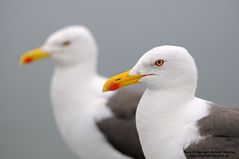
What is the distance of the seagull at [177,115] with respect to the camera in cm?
A: 298

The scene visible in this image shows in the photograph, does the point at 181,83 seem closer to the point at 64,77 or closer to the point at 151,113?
the point at 151,113

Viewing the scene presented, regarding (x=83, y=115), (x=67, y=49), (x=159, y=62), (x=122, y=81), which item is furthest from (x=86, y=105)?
(x=159, y=62)

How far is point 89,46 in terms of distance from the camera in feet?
18.2

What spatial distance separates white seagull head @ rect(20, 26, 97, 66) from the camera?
542 cm

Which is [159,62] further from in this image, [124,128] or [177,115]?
[124,128]

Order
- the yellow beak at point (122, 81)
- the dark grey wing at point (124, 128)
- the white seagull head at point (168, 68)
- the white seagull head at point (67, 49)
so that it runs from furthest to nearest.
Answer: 1. the white seagull head at point (67, 49)
2. the dark grey wing at point (124, 128)
3. the yellow beak at point (122, 81)
4. the white seagull head at point (168, 68)

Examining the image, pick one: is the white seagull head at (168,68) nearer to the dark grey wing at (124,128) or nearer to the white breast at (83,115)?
the dark grey wing at (124,128)

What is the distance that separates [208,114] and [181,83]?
252 mm

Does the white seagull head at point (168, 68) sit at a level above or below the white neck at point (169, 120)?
above

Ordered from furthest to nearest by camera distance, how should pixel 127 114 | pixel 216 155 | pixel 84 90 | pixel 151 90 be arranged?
pixel 84 90 < pixel 127 114 < pixel 151 90 < pixel 216 155

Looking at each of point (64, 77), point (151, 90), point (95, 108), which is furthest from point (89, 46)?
point (151, 90)

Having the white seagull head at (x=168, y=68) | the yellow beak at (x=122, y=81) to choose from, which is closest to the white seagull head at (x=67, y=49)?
the yellow beak at (x=122, y=81)

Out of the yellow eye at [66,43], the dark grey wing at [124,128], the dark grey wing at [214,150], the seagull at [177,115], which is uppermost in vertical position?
the yellow eye at [66,43]

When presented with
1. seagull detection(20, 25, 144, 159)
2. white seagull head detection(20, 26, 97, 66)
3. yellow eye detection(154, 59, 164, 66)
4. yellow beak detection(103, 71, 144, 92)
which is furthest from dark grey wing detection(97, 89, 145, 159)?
yellow eye detection(154, 59, 164, 66)
